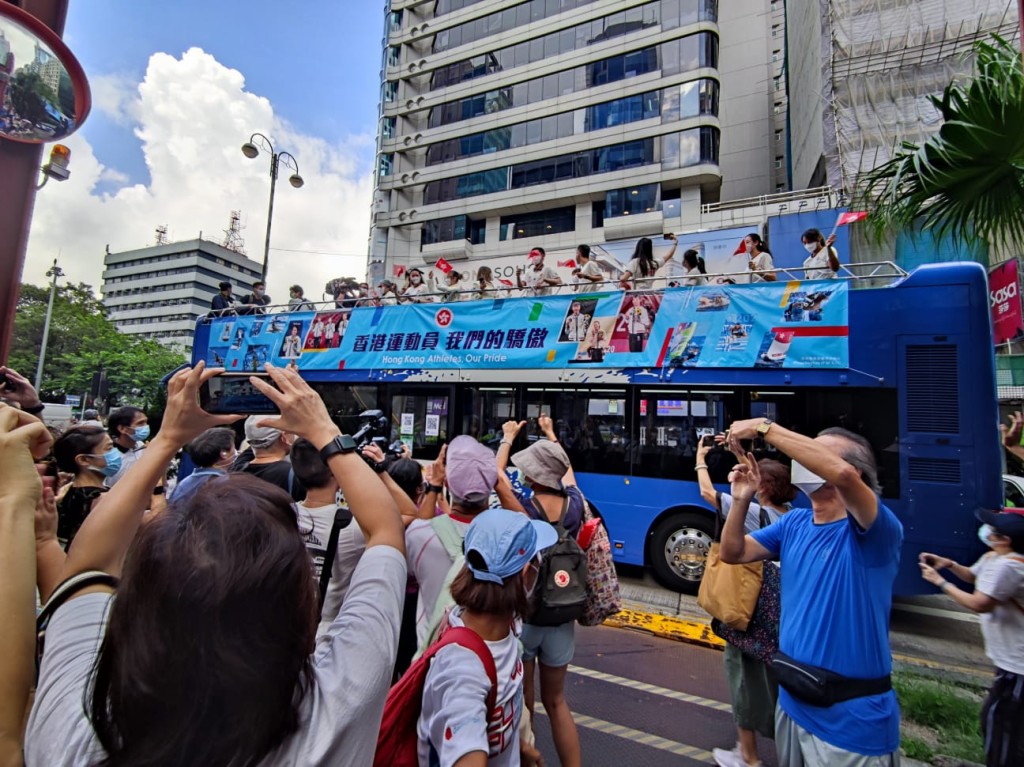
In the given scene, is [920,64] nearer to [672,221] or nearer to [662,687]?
[672,221]

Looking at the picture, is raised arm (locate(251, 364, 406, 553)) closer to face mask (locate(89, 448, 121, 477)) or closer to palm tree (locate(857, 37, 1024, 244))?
face mask (locate(89, 448, 121, 477))

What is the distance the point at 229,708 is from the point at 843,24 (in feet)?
80.4

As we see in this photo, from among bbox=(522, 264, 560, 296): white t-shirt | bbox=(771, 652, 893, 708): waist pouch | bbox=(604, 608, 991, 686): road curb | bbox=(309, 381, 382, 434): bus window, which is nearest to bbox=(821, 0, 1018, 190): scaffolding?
bbox=(522, 264, 560, 296): white t-shirt

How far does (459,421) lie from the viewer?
7918 millimetres

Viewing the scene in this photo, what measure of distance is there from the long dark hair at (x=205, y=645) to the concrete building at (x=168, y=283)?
94.2m

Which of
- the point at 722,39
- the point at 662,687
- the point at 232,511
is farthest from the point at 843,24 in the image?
the point at 232,511

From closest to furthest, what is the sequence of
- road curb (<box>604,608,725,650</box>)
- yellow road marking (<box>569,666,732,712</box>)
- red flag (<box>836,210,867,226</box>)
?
yellow road marking (<box>569,666,732,712</box>) < road curb (<box>604,608,725,650</box>) < red flag (<box>836,210,867,226</box>)

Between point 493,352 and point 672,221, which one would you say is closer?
point 493,352

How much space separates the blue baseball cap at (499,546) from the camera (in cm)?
177

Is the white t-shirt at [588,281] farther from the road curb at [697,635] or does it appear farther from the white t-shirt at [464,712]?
the white t-shirt at [464,712]

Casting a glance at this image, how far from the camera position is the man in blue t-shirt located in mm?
1894

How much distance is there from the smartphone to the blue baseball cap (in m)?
0.84

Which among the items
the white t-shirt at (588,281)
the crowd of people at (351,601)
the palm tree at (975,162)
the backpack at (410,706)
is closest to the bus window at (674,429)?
the white t-shirt at (588,281)

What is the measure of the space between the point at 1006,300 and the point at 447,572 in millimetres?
16735
